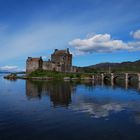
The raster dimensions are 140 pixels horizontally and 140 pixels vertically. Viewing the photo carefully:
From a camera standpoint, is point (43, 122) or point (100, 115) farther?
point (100, 115)

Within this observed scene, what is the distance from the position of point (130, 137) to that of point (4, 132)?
14165 mm

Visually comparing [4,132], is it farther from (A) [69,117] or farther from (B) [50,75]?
(B) [50,75]

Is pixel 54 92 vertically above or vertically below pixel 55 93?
above

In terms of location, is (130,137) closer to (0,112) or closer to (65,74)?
(0,112)

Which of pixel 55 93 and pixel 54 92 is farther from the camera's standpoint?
pixel 54 92

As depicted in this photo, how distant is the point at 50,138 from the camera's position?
1046 inches

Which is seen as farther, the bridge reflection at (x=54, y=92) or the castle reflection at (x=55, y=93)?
the bridge reflection at (x=54, y=92)

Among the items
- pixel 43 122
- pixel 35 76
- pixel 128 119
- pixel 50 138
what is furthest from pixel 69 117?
pixel 35 76

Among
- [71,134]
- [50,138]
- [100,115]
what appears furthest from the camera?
[100,115]

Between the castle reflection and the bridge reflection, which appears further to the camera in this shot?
the bridge reflection

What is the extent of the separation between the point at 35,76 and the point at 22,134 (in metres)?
165

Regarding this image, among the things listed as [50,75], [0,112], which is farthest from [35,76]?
[0,112]

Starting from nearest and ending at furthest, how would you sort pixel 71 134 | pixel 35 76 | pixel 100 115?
pixel 71 134, pixel 100 115, pixel 35 76

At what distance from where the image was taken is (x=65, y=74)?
194875 millimetres
